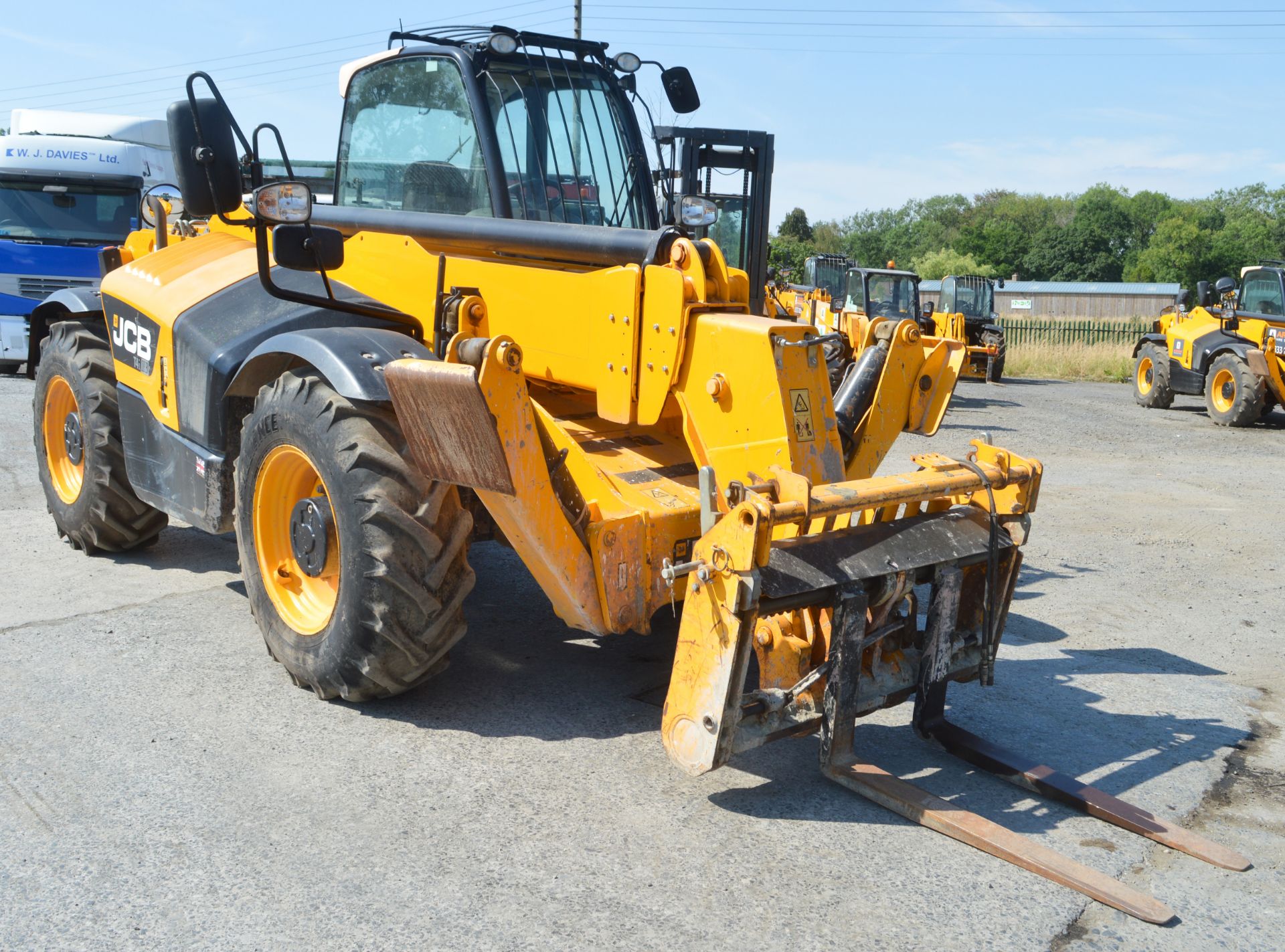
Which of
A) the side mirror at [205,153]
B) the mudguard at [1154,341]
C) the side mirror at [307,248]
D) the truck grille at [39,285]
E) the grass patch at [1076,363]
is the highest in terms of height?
the side mirror at [205,153]

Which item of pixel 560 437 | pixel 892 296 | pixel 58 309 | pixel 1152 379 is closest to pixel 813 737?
pixel 560 437

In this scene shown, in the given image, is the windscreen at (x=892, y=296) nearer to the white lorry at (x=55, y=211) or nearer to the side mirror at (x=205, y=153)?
the white lorry at (x=55, y=211)

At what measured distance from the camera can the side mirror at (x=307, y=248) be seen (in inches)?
174

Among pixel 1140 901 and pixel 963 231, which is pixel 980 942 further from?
pixel 963 231

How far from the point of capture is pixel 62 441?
6867 mm

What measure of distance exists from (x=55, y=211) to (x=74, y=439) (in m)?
9.73

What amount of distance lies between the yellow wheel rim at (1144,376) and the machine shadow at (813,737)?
15.3m

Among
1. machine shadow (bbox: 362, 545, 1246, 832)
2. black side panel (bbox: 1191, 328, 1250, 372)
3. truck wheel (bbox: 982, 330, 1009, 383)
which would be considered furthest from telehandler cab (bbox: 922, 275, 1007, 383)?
machine shadow (bbox: 362, 545, 1246, 832)

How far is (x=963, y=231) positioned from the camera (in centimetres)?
9238

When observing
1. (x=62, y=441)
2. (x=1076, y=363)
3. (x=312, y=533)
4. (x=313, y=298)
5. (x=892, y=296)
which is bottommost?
(x=1076, y=363)

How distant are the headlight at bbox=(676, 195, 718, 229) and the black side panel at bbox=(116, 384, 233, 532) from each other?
228 centimetres

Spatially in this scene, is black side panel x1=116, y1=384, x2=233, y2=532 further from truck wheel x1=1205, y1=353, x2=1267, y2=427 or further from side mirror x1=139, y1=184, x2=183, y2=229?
truck wheel x1=1205, y1=353, x2=1267, y2=427

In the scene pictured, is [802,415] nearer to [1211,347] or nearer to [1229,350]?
[1229,350]

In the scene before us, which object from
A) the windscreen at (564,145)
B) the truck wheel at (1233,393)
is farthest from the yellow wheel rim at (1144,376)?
the windscreen at (564,145)
